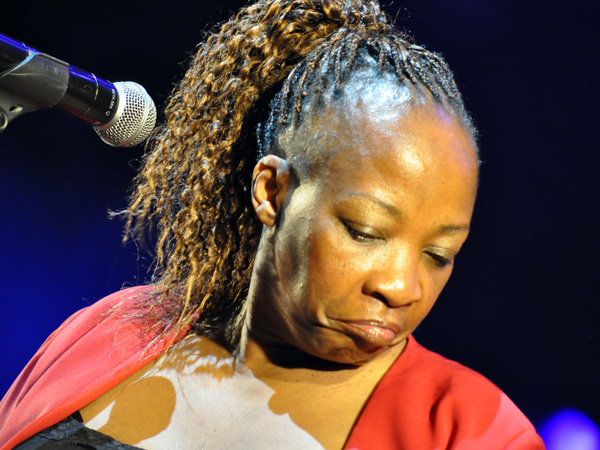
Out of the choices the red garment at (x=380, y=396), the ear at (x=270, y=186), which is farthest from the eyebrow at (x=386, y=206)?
the red garment at (x=380, y=396)

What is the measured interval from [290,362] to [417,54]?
0.75 m

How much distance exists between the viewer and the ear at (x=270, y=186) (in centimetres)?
144

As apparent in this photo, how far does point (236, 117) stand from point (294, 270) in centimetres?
53

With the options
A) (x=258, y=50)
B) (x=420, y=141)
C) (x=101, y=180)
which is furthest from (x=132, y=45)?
(x=420, y=141)

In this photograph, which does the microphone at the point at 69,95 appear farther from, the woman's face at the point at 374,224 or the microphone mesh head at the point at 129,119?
the woman's face at the point at 374,224

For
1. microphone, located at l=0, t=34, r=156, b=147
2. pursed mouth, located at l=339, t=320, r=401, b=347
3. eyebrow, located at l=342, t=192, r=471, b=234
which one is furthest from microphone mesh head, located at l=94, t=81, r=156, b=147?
pursed mouth, located at l=339, t=320, r=401, b=347

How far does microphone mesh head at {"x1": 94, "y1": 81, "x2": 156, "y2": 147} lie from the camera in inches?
55.5

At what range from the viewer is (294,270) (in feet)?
4.44

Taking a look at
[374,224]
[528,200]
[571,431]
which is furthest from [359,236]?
[571,431]

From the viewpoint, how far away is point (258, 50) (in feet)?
5.52

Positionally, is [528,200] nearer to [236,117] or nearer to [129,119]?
[236,117]

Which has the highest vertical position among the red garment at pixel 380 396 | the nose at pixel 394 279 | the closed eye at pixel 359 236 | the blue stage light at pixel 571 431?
the closed eye at pixel 359 236

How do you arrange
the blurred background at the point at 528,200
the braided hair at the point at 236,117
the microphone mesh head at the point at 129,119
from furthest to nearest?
1. the blurred background at the point at 528,200
2. the braided hair at the point at 236,117
3. the microphone mesh head at the point at 129,119

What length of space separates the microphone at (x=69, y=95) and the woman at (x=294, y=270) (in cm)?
29
